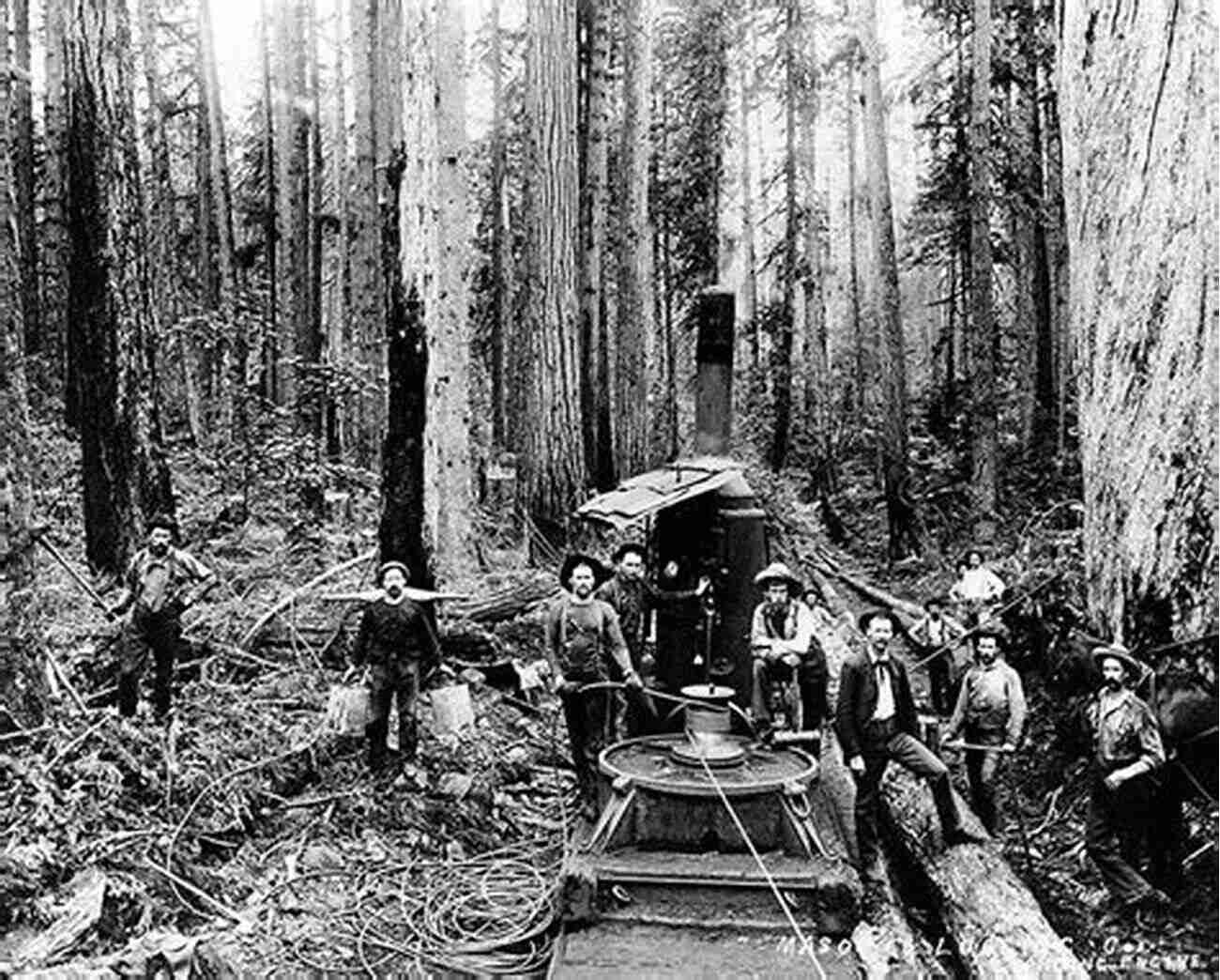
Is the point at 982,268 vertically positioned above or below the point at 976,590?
above

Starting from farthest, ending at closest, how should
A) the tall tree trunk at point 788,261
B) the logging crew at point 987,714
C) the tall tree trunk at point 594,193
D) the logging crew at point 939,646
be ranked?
1. the tall tree trunk at point 788,261
2. the tall tree trunk at point 594,193
3. the logging crew at point 939,646
4. the logging crew at point 987,714

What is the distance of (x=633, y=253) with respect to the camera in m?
19.5

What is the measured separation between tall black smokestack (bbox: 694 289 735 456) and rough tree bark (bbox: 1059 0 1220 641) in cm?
325

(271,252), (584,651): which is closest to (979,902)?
(584,651)

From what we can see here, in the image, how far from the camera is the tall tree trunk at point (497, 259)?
26.1 m

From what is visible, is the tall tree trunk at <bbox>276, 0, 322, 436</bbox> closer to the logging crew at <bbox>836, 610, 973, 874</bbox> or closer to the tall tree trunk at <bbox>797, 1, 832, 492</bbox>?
the tall tree trunk at <bbox>797, 1, 832, 492</bbox>

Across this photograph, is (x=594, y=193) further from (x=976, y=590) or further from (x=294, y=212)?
(x=976, y=590)

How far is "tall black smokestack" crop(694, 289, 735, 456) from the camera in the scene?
9.65 metres

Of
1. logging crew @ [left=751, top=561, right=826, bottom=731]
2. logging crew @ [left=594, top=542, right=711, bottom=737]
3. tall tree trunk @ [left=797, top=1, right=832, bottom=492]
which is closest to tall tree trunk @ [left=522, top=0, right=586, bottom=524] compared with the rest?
logging crew @ [left=594, top=542, right=711, bottom=737]

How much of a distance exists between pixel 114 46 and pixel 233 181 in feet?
82.6

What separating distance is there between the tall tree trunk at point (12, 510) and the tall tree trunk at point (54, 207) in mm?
11223

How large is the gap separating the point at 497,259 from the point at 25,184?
9235mm

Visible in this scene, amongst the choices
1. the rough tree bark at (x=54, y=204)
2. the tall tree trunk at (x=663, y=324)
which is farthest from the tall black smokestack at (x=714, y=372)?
the tall tree trunk at (x=663, y=324)

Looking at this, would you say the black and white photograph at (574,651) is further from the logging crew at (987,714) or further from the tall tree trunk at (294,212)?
the tall tree trunk at (294,212)
